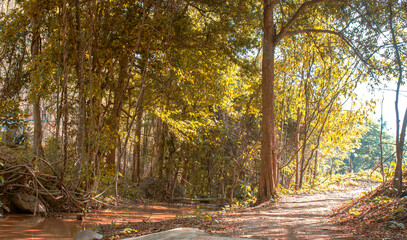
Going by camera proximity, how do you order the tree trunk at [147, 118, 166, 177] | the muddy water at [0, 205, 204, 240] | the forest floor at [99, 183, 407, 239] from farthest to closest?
the tree trunk at [147, 118, 166, 177] < the muddy water at [0, 205, 204, 240] < the forest floor at [99, 183, 407, 239]

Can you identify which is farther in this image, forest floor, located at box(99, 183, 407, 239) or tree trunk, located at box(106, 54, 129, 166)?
tree trunk, located at box(106, 54, 129, 166)

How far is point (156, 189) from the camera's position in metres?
14.9

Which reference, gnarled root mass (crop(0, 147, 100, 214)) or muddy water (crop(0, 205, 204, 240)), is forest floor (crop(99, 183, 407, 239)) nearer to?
muddy water (crop(0, 205, 204, 240))

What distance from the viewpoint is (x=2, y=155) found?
A: 721 cm

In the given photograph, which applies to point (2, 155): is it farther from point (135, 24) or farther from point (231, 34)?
point (231, 34)

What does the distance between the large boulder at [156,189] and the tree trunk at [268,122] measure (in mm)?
6686

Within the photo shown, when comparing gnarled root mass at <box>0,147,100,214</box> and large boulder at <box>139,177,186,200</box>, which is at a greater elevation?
gnarled root mass at <box>0,147,100,214</box>

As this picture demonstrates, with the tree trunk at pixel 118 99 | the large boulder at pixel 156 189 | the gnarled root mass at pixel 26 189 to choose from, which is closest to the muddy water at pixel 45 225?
the gnarled root mass at pixel 26 189

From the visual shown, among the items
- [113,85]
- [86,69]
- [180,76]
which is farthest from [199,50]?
[86,69]

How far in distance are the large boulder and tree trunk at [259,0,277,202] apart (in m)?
6.69

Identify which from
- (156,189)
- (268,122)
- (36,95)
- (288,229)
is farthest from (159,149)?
(288,229)

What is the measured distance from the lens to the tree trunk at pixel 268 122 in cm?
908

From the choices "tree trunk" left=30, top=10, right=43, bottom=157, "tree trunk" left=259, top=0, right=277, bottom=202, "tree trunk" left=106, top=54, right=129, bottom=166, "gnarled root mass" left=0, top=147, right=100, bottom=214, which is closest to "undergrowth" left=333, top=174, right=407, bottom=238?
"tree trunk" left=259, top=0, right=277, bottom=202

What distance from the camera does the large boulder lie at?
1472cm
